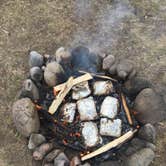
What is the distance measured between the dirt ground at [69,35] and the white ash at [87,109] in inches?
42.3

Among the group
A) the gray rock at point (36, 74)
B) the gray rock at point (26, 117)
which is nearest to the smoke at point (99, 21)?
the gray rock at point (36, 74)

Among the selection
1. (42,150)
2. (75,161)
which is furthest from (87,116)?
(42,150)

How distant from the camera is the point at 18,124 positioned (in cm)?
541

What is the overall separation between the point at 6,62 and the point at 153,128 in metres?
2.62

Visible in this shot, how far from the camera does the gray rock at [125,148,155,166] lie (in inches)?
199

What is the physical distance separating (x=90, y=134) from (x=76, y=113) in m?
0.36

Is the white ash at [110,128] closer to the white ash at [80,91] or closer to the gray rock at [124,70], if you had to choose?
the white ash at [80,91]

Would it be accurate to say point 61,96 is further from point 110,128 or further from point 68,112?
point 110,128

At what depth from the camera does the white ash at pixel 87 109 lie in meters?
5.38

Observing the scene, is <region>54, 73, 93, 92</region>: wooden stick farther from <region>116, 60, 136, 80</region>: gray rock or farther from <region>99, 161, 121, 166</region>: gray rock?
<region>99, 161, 121, 166</region>: gray rock

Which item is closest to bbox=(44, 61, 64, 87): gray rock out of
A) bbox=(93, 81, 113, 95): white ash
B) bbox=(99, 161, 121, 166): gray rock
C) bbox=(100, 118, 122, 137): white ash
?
bbox=(93, 81, 113, 95): white ash

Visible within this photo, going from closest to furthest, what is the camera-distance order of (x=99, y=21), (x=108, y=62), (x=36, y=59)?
(x=108, y=62) < (x=36, y=59) < (x=99, y=21)

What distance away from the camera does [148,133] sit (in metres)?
5.23

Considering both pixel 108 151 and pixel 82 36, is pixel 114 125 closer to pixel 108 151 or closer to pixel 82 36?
pixel 108 151
